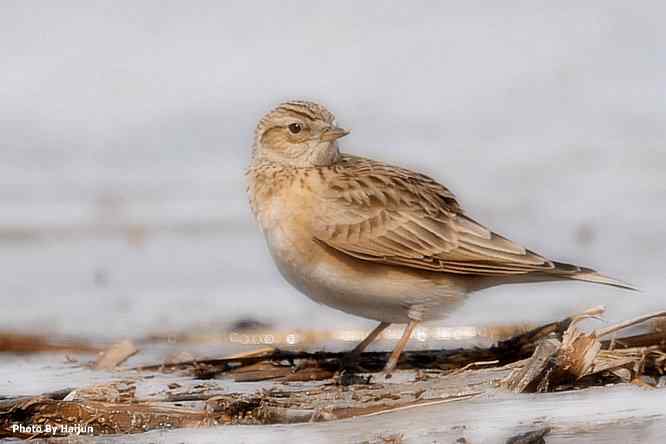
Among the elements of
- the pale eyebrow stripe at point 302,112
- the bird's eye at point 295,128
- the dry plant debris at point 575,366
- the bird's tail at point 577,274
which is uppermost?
the pale eyebrow stripe at point 302,112

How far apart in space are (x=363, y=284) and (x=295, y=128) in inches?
43.8

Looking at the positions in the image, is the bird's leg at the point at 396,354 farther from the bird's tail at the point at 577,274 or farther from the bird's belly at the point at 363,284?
the bird's tail at the point at 577,274

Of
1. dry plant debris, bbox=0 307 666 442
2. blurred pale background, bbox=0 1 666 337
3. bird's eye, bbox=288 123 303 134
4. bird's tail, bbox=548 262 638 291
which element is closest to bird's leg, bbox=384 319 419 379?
dry plant debris, bbox=0 307 666 442

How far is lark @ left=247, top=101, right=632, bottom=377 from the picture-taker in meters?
6.94

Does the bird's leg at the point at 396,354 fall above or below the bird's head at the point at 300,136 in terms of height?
below

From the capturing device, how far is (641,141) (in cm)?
1238

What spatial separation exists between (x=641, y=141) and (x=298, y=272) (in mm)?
6232

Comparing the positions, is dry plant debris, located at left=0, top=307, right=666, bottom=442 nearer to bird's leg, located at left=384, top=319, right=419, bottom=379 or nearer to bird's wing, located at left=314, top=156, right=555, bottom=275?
bird's leg, located at left=384, top=319, right=419, bottom=379

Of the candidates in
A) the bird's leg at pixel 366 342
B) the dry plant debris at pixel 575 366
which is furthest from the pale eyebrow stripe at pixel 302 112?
the dry plant debris at pixel 575 366

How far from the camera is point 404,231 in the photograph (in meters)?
7.24

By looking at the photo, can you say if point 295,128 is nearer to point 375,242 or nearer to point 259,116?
point 375,242

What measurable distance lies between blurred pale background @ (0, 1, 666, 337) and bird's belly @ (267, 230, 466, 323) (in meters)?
1.61

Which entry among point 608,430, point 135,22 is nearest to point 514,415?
point 608,430

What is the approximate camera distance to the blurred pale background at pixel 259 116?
9688 millimetres
